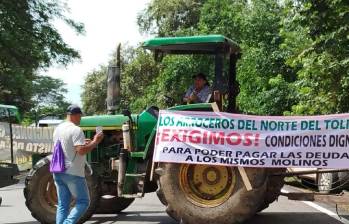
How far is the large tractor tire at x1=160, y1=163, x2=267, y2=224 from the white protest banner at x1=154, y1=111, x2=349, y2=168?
0.67 ft

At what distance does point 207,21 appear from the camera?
3334 cm

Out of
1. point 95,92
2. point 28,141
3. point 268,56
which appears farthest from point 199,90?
point 95,92

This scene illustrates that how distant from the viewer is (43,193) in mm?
9844

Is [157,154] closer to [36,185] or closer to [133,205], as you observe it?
[36,185]

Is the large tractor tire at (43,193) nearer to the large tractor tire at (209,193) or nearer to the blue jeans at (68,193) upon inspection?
the large tractor tire at (209,193)

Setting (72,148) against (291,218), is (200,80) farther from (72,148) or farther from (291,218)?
(291,218)

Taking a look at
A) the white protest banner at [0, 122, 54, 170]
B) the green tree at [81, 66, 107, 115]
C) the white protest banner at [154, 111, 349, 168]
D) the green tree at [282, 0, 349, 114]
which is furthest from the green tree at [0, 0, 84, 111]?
the green tree at [81, 66, 107, 115]

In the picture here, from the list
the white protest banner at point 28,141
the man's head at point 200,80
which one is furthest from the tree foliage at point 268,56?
the white protest banner at point 28,141

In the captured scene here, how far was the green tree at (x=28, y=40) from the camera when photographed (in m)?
26.0

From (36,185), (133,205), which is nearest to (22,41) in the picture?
(133,205)

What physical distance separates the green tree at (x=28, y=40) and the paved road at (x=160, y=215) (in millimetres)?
14008

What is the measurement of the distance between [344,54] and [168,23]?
3274 cm

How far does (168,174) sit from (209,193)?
0.67 meters

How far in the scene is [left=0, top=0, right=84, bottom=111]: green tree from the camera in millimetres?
25984
